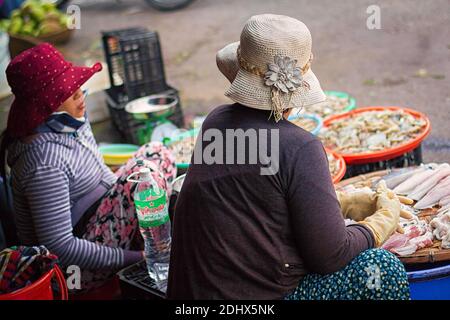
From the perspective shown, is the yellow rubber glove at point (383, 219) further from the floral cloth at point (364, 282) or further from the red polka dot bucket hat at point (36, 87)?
the red polka dot bucket hat at point (36, 87)

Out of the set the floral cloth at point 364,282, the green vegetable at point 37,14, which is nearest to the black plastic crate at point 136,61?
the floral cloth at point 364,282

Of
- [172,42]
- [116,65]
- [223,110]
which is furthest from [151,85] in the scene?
[172,42]

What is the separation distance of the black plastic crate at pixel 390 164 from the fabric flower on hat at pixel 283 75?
4.66 feet

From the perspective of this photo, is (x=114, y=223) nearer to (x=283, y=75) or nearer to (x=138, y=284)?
(x=138, y=284)

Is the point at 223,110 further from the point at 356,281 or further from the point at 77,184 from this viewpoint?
the point at 77,184

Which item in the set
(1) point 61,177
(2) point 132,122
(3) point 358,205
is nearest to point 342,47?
(2) point 132,122

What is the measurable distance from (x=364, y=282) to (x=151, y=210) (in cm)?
105

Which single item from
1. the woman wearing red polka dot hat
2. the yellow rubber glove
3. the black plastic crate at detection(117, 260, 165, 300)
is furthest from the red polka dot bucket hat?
the yellow rubber glove

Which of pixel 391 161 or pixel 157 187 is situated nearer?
pixel 157 187

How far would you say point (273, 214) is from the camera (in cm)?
178

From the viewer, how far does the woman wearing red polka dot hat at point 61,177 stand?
2461 mm

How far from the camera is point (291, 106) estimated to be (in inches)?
71.0

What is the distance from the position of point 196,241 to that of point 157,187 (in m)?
0.81

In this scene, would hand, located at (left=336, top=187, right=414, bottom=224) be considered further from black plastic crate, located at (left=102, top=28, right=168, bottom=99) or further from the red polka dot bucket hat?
black plastic crate, located at (left=102, top=28, right=168, bottom=99)
